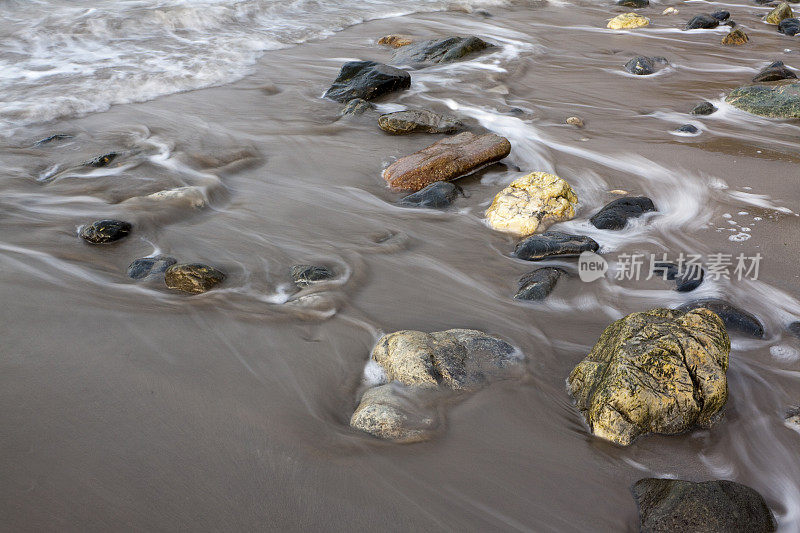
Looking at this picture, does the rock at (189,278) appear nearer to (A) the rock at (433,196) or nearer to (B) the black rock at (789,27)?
(A) the rock at (433,196)

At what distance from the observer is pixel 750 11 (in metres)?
11.6

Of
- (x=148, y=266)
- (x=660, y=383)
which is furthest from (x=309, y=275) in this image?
(x=660, y=383)

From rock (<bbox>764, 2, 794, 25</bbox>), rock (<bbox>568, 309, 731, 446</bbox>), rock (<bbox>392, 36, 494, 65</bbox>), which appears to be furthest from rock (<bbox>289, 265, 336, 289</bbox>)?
rock (<bbox>764, 2, 794, 25</bbox>)

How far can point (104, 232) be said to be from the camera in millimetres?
4078

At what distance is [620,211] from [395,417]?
269cm

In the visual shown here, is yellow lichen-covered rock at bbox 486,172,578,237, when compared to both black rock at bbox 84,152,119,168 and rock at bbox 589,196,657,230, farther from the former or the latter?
black rock at bbox 84,152,119,168

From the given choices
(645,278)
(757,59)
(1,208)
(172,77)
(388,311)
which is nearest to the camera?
(388,311)

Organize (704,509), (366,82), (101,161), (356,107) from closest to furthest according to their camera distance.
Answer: (704,509)
(101,161)
(356,107)
(366,82)

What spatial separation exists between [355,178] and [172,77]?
3.84m

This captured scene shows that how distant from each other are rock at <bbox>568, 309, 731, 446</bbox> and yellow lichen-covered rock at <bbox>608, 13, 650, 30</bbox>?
28.8 feet

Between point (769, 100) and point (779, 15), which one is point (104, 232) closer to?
point (769, 100)

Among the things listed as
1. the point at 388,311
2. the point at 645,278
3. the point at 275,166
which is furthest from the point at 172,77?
the point at 645,278

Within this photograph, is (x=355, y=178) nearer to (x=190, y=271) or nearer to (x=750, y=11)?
(x=190, y=271)

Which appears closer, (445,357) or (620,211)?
(445,357)
